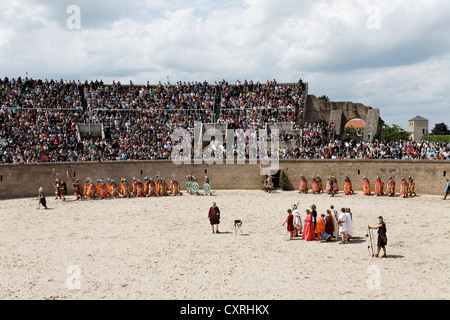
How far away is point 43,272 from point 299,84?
32.3 m

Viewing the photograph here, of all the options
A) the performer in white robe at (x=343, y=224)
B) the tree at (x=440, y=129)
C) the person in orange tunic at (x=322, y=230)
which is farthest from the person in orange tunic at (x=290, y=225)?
the tree at (x=440, y=129)

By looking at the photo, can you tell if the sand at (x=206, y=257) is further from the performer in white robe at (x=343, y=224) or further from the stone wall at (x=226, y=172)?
the stone wall at (x=226, y=172)

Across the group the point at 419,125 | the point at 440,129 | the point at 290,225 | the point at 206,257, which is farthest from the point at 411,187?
the point at 419,125

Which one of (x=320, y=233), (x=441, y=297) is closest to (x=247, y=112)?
(x=320, y=233)

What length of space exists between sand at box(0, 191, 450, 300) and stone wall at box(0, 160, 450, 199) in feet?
17.2

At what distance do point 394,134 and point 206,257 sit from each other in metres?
79.4

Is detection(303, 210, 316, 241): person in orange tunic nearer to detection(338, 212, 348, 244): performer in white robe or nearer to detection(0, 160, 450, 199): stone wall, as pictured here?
detection(338, 212, 348, 244): performer in white robe

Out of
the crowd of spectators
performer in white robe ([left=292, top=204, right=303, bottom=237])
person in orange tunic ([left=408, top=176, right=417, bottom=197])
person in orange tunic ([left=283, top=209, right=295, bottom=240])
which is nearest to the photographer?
person in orange tunic ([left=283, top=209, right=295, bottom=240])

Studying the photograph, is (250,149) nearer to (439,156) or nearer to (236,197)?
(236,197)

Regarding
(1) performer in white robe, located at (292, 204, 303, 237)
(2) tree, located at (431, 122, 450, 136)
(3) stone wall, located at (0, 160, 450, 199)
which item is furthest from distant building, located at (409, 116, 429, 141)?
(1) performer in white robe, located at (292, 204, 303, 237)

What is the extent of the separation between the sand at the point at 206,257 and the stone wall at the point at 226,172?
5.23 m

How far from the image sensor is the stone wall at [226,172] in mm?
30609

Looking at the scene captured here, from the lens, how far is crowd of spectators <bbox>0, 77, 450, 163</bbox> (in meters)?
33.5

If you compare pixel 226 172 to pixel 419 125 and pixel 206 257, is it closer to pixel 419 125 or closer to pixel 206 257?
pixel 206 257
